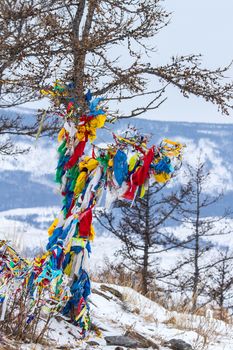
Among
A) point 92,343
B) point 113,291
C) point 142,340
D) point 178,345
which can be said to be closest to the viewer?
point 92,343

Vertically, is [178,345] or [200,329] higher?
[178,345]

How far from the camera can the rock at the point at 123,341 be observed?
4891mm

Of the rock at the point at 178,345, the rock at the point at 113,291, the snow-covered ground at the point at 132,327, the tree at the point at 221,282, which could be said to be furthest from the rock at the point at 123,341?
the tree at the point at 221,282

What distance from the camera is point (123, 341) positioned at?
4918 millimetres

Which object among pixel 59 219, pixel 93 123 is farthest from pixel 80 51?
pixel 59 219

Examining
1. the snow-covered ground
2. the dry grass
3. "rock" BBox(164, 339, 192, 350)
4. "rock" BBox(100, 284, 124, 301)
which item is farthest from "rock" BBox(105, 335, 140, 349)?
"rock" BBox(100, 284, 124, 301)

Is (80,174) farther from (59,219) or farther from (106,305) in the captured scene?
(106,305)

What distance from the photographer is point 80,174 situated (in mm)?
5031

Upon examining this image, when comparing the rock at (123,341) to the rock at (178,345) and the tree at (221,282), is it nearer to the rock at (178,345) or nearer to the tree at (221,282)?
the rock at (178,345)

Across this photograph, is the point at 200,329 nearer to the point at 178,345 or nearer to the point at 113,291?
the point at 178,345

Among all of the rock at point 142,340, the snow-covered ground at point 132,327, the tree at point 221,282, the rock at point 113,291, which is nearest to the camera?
the snow-covered ground at point 132,327

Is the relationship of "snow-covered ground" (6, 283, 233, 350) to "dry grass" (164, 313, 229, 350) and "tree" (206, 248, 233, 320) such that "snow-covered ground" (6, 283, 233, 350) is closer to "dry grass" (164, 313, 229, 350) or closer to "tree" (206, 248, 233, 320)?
"dry grass" (164, 313, 229, 350)

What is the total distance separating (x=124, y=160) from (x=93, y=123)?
52 centimetres

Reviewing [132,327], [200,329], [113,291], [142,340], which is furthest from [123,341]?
[113,291]
